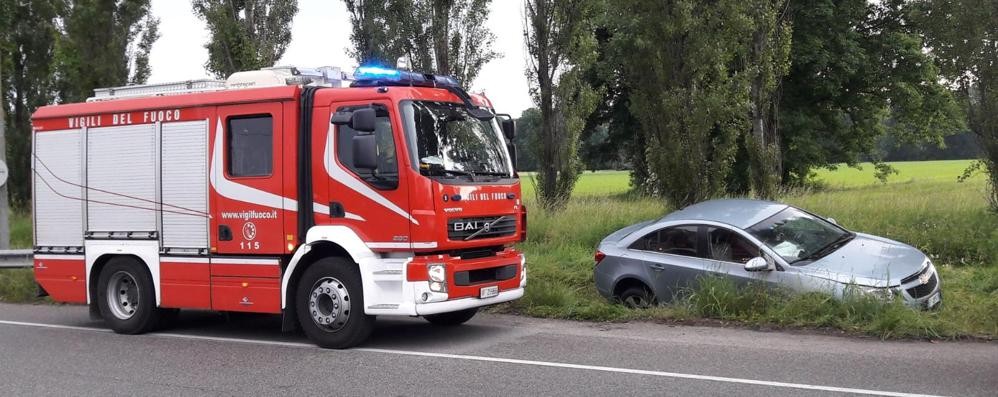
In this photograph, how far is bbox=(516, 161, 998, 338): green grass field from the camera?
344 inches

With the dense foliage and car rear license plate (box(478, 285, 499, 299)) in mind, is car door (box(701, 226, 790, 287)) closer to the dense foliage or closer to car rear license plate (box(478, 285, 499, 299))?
car rear license plate (box(478, 285, 499, 299))

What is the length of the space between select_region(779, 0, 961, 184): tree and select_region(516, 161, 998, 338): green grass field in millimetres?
12910

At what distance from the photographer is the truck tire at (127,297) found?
1012cm

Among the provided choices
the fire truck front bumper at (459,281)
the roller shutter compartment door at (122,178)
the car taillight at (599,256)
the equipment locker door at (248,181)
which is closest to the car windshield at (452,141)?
the fire truck front bumper at (459,281)

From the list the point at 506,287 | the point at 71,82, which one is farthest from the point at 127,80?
the point at 506,287

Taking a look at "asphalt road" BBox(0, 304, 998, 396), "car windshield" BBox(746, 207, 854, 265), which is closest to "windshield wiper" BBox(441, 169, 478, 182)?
"asphalt road" BBox(0, 304, 998, 396)

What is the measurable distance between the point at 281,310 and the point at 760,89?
11748 mm

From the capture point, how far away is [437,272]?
27.7ft

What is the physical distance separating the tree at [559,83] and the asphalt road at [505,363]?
9.18m

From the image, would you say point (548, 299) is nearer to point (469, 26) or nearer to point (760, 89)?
point (760, 89)

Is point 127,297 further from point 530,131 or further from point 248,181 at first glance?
point 530,131

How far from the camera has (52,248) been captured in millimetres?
10859

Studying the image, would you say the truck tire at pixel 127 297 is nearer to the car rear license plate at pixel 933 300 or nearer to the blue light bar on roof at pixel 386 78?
the blue light bar on roof at pixel 386 78

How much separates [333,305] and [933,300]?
6.51 meters
